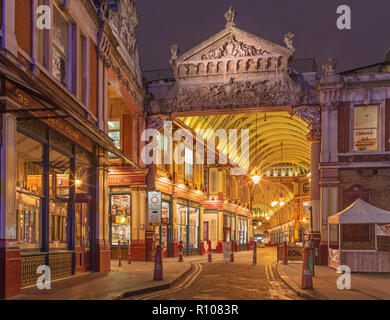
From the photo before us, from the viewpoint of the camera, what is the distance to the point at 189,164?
3506cm

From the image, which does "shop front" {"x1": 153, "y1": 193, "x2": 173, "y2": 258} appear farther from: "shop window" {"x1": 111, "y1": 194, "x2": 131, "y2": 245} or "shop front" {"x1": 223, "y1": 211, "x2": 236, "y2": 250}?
"shop front" {"x1": 223, "y1": 211, "x2": 236, "y2": 250}

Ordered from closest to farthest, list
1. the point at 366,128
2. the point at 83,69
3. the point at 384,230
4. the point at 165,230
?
the point at 83,69 → the point at 384,230 → the point at 366,128 → the point at 165,230

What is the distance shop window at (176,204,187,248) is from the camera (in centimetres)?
3223

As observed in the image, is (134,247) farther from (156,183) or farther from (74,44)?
(74,44)

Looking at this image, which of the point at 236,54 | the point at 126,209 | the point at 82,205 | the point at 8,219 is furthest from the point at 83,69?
the point at 126,209

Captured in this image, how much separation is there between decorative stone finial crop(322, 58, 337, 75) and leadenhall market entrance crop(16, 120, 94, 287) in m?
12.5

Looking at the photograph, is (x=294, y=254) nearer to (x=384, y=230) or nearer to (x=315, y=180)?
(x=315, y=180)

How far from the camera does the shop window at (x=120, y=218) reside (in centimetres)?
2714

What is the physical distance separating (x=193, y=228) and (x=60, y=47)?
22228 mm

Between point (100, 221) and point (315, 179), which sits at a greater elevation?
point (315, 179)

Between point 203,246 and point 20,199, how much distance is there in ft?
88.5

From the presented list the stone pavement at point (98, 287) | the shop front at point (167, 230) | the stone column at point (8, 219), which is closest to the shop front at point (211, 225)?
the shop front at point (167, 230)

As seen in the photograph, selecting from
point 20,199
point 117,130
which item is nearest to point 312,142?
point 117,130

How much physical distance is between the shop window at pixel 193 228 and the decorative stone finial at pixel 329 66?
598 inches
